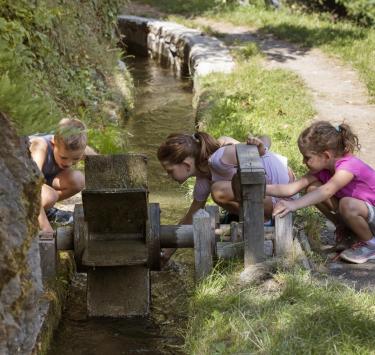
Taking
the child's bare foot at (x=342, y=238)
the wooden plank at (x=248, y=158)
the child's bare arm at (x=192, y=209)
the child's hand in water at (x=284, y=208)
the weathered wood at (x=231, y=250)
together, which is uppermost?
the wooden plank at (x=248, y=158)

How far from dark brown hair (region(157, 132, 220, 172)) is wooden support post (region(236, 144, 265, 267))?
38 cm

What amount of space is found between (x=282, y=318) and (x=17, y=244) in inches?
64.0

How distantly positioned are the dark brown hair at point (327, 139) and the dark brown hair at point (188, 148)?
64 centimetres

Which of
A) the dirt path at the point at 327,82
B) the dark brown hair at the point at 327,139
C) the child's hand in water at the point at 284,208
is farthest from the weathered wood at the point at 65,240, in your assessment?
the dirt path at the point at 327,82

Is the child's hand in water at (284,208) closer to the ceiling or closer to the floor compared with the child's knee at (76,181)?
closer to the ceiling

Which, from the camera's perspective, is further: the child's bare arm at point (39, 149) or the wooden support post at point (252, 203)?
the child's bare arm at point (39, 149)

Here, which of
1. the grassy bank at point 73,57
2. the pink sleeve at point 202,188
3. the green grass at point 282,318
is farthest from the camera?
the grassy bank at point 73,57

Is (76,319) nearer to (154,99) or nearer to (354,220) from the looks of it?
(354,220)

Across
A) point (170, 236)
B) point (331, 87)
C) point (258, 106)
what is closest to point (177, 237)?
point (170, 236)

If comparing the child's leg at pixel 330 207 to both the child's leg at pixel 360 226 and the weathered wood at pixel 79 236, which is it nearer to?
the child's leg at pixel 360 226

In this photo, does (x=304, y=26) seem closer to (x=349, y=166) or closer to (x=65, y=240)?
(x=349, y=166)

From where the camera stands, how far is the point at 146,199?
16.0ft

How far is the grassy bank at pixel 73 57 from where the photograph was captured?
326 inches

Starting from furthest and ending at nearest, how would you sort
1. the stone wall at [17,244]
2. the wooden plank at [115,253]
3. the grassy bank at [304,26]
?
1. the grassy bank at [304,26]
2. the wooden plank at [115,253]
3. the stone wall at [17,244]
